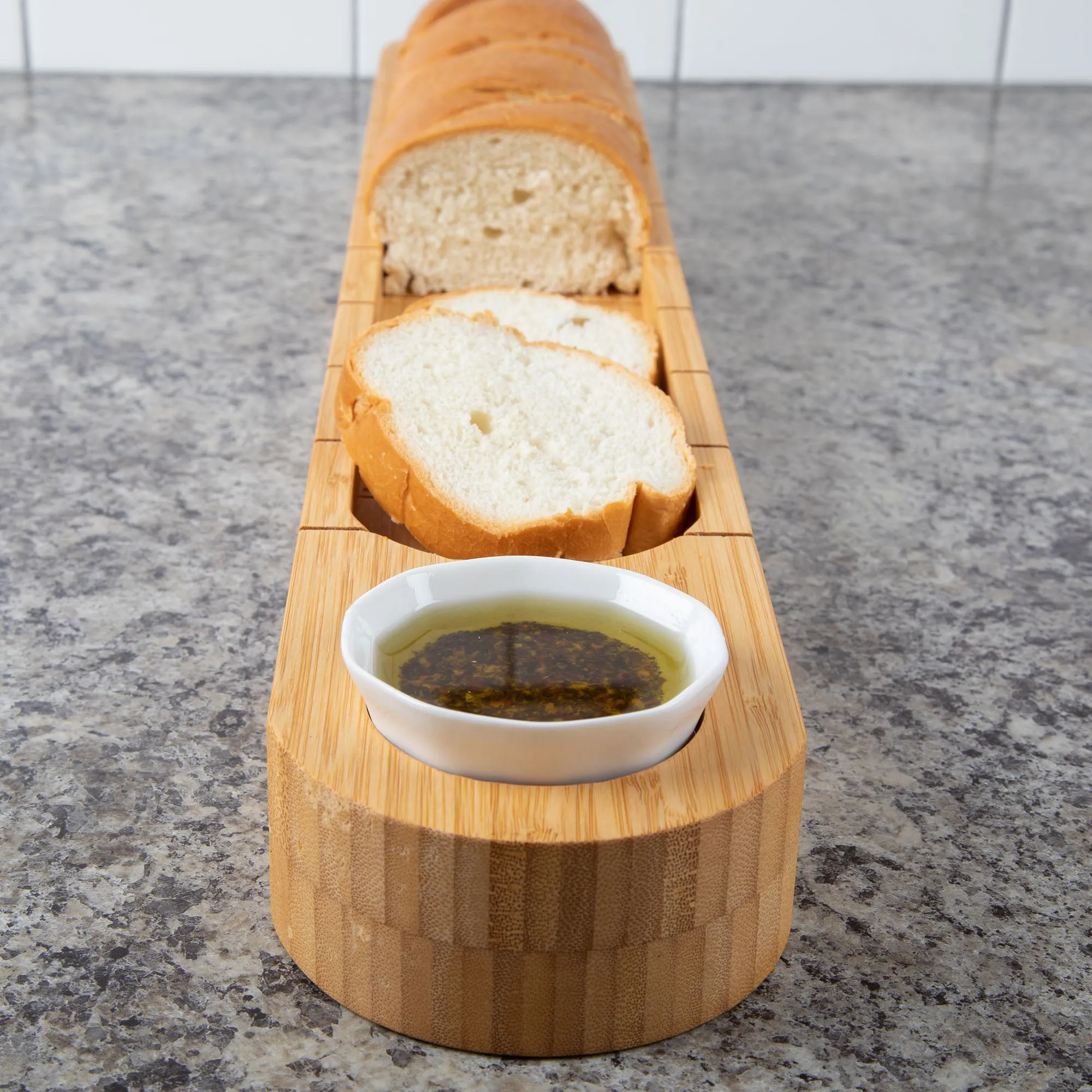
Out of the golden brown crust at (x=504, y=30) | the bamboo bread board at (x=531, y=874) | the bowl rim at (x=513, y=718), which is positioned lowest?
the bamboo bread board at (x=531, y=874)

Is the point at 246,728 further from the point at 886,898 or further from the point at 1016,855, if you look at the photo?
the point at 1016,855

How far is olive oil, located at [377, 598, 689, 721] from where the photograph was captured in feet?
3.62

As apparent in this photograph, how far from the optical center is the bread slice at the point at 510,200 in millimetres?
2166

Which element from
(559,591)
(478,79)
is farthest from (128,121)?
(559,591)

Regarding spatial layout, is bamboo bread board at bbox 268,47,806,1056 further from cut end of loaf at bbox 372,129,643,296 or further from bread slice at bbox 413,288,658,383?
cut end of loaf at bbox 372,129,643,296

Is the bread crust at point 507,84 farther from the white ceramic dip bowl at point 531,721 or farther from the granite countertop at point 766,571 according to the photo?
the white ceramic dip bowl at point 531,721

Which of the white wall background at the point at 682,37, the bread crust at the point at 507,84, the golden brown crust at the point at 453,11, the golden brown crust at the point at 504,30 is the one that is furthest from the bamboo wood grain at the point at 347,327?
the white wall background at the point at 682,37

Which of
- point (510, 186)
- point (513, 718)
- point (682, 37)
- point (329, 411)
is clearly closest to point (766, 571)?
point (329, 411)

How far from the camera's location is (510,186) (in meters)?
2.20

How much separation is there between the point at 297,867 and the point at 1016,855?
2.44ft

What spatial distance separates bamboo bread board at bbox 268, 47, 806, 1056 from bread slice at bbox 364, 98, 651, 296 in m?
Answer: 1.10

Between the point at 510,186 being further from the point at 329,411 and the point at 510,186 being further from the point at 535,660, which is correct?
the point at 535,660

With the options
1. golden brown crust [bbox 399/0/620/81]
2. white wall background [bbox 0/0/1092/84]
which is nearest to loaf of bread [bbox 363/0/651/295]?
golden brown crust [bbox 399/0/620/81]

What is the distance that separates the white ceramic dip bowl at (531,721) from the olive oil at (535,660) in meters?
0.01
